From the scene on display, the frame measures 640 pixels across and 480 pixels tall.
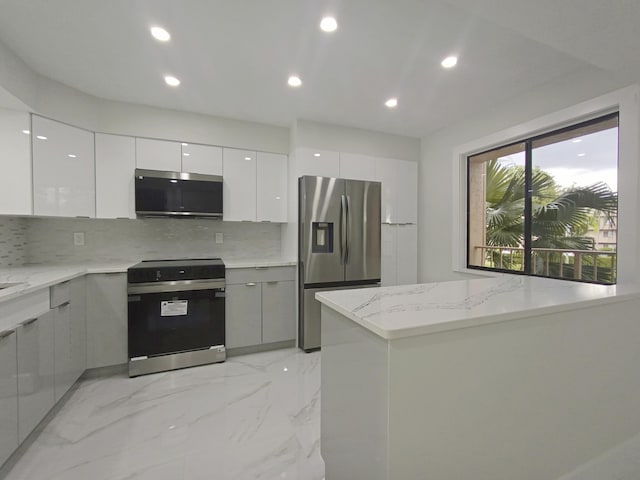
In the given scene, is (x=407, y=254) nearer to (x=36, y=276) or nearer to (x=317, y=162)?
(x=317, y=162)

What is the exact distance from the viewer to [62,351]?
2021 mm

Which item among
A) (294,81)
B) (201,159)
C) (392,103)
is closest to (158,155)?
(201,159)

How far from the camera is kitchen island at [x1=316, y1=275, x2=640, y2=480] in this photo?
38.9 inches

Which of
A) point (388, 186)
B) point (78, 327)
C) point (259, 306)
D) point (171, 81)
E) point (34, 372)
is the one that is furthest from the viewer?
point (388, 186)

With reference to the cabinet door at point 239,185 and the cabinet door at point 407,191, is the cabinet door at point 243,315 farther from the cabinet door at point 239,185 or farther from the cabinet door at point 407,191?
the cabinet door at point 407,191

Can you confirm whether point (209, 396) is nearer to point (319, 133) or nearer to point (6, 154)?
point (6, 154)

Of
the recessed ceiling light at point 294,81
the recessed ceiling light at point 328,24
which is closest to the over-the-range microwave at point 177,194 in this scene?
the recessed ceiling light at point 294,81

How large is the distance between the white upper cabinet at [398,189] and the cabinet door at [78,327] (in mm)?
3041

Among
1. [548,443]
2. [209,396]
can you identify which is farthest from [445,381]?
[209,396]

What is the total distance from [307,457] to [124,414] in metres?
1.32

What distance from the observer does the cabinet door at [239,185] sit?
312 cm

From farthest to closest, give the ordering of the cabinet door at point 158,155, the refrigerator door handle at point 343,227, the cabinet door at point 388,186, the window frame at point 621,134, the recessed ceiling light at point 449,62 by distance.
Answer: the cabinet door at point 388,186, the refrigerator door handle at point 343,227, the cabinet door at point 158,155, the recessed ceiling light at point 449,62, the window frame at point 621,134

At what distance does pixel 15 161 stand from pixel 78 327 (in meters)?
1.36

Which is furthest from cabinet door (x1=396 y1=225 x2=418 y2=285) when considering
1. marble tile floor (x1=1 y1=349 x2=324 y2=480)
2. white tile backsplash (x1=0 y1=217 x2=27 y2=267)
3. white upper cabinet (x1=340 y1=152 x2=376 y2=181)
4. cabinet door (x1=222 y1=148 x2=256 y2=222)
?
white tile backsplash (x1=0 y1=217 x2=27 y2=267)
